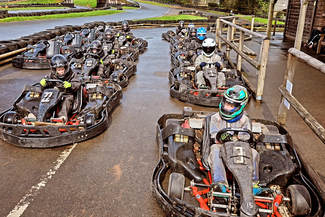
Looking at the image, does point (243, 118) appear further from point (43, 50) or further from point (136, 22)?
point (136, 22)

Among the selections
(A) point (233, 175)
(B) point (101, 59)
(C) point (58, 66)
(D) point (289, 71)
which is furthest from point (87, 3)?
(A) point (233, 175)

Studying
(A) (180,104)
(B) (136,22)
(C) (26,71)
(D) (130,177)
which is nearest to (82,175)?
(D) (130,177)

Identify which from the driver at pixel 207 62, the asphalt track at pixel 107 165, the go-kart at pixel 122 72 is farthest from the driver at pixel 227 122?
the go-kart at pixel 122 72

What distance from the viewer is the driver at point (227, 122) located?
3387 mm

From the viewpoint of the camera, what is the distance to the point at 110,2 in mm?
59844

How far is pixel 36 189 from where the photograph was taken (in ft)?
12.5

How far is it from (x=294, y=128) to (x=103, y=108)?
12.1 ft

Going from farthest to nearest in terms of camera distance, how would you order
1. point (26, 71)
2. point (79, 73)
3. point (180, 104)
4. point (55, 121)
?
1. point (26, 71)
2. point (79, 73)
3. point (180, 104)
4. point (55, 121)

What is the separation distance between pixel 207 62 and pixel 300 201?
206 inches

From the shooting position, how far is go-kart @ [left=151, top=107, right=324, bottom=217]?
3.08 m

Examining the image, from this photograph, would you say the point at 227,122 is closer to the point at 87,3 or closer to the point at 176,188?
the point at 176,188

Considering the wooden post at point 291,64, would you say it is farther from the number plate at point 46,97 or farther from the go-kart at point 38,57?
the go-kart at point 38,57

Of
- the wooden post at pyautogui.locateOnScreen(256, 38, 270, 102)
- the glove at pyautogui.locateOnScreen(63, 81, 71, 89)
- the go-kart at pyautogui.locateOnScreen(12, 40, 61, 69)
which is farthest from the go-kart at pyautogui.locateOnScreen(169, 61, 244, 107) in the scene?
the go-kart at pyautogui.locateOnScreen(12, 40, 61, 69)

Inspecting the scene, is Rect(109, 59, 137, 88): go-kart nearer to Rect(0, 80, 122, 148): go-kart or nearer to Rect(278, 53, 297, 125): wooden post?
Rect(0, 80, 122, 148): go-kart
